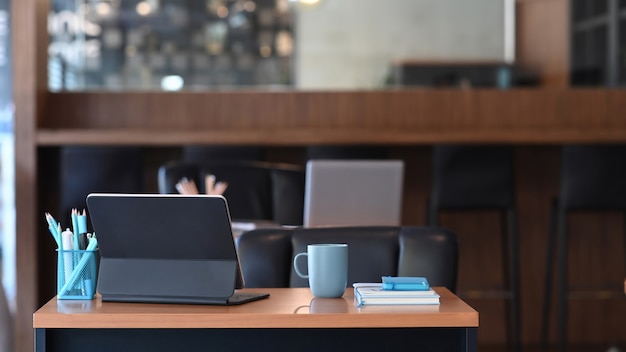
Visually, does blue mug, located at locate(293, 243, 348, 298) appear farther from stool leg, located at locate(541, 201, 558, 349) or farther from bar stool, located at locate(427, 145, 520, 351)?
stool leg, located at locate(541, 201, 558, 349)

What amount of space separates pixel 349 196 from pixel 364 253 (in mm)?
813

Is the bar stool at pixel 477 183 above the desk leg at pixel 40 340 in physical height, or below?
above

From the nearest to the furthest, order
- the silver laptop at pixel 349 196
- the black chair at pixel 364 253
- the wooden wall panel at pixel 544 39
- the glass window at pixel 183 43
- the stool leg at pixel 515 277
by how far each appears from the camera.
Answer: the black chair at pixel 364 253 < the silver laptop at pixel 349 196 < the stool leg at pixel 515 277 < the glass window at pixel 183 43 < the wooden wall panel at pixel 544 39

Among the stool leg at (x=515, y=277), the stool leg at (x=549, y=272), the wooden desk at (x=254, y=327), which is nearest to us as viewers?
the wooden desk at (x=254, y=327)

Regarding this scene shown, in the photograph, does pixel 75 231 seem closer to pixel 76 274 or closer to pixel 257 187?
pixel 76 274

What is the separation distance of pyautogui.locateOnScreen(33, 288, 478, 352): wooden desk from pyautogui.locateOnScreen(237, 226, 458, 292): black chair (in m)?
0.47

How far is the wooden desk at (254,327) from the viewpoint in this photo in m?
1.52

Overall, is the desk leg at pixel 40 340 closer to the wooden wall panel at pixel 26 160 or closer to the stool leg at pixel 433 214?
the stool leg at pixel 433 214

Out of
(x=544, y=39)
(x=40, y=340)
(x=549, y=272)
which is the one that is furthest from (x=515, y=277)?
(x=40, y=340)

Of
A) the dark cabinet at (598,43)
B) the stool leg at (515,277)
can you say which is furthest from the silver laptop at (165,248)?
the dark cabinet at (598,43)

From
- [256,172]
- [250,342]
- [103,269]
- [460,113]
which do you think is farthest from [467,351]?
[460,113]

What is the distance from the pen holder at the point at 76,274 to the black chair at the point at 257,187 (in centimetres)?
188

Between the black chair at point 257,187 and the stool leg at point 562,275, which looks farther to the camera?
the stool leg at point 562,275

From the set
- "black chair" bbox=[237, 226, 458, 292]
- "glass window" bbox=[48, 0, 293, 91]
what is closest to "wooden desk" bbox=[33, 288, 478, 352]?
"black chair" bbox=[237, 226, 458, 292]
